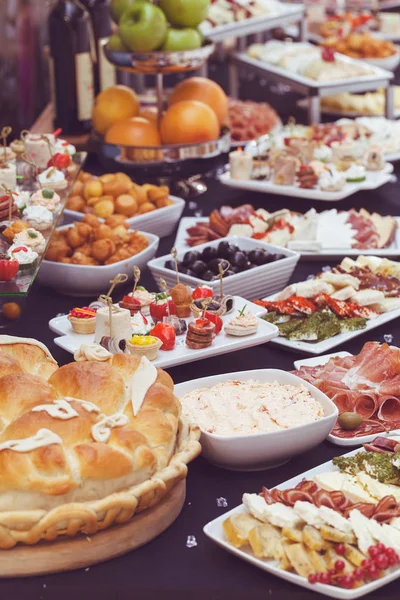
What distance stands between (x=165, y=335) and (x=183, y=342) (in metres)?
0.07

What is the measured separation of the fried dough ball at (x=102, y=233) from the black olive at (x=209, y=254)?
0.86 feet

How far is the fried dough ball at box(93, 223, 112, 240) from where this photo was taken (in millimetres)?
2762

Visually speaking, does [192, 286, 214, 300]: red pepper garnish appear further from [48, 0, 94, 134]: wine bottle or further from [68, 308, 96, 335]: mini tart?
[48, 0, 94, 134]: wine bottle

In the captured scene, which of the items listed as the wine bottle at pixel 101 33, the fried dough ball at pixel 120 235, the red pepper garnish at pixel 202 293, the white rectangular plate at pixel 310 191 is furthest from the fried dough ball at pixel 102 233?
the wine bottle at pixel 101 33

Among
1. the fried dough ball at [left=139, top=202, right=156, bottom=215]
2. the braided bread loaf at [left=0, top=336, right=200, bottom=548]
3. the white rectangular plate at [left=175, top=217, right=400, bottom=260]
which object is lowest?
the white rectangular plate at [left=175, top=217, right=400, bottom=260]

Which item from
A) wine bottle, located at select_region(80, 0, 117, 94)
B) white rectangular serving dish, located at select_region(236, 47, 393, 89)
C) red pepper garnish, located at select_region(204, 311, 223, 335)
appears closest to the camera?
red pepper garnish, located at select_region(204, 311, 223, 335)

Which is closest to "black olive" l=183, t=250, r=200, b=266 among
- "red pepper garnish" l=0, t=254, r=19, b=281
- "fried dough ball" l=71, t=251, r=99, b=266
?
"fried dough ball" l=71, t=251, r=99, b=266

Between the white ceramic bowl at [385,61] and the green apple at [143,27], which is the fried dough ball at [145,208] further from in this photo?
the white ceramic bowl at [385,61]

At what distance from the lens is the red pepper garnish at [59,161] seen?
9.89 feet

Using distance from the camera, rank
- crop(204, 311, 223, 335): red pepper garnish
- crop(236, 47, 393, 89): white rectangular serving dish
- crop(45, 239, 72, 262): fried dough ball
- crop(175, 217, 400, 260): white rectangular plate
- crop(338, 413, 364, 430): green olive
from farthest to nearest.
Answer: crop(236, 47, 393, 89): white rectangular serving dish < crop(175, 217, 400, 260): white rectangular plate < crop(45, 239, 72, 262): fried dough ball < crop(204, 311, 223, 335): red pepper garnish < crop(338, 413, 364, 430): green olive

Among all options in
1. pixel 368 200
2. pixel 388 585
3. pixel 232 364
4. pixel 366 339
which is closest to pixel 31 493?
pixel 388 585

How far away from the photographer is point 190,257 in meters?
2.69

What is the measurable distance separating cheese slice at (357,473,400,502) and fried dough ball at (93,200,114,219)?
1.53 meters

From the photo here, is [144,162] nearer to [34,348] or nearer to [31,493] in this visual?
[34,348]
